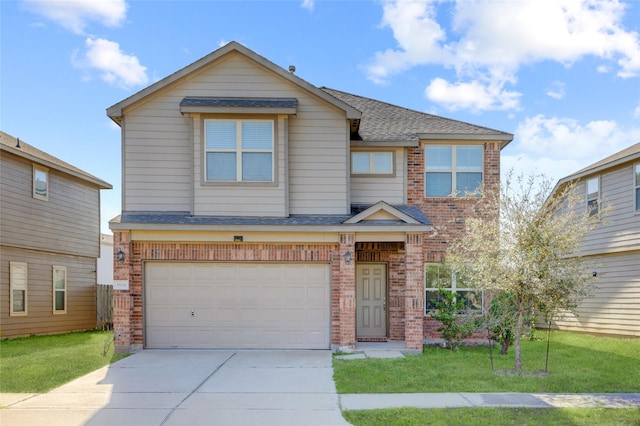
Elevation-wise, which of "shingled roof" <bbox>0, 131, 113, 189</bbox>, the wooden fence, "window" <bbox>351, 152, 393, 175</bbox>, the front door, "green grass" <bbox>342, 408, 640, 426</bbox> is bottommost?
the wooden fence

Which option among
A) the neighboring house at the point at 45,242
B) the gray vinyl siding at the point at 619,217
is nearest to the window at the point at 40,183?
the neighboring house at the point at 45,242

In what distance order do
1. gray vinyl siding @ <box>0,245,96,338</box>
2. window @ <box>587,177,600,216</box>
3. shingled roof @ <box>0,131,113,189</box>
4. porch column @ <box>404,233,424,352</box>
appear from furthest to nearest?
window @ <box>587,177,600,216</box>, shingled roof @ <box>0,131,113,189</box>, gray vinyl siding @ <box>0,245,96,338</box>, porch column @ <box>404,233,424,352</box>

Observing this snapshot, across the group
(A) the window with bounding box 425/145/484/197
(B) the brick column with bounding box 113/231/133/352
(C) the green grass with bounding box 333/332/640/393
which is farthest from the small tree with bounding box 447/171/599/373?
(B) the brick column with bounding box 113/231/133/352

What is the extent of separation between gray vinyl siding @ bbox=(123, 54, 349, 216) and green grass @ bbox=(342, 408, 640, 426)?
6.06 m

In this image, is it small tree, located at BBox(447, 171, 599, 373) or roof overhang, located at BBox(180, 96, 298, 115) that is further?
roof overhang, located at BBox(180, 96, 298, 115)

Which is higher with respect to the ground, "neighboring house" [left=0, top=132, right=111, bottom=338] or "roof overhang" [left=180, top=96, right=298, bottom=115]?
"roof overhang" [left=180, top=96, right=298, bottom=115]

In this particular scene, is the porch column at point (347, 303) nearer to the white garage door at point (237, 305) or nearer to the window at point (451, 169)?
the white garage door at point (237, 305)

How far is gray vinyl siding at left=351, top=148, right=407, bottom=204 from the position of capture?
41.7 ft

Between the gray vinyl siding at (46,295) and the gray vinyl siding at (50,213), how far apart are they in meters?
0.34

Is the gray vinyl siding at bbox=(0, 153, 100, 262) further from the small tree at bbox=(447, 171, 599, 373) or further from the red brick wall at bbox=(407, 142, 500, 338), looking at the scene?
the small tree at bbox=(447, 171, 599, 373)

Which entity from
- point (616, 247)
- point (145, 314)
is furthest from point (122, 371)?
point (616, 247)

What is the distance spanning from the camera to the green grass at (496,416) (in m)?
6.16

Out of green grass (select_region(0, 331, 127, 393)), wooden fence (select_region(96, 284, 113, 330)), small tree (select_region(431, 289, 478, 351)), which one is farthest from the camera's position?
wooden fence (select_region(96, 284, 113, 330))

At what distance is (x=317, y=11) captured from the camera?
526 inches
